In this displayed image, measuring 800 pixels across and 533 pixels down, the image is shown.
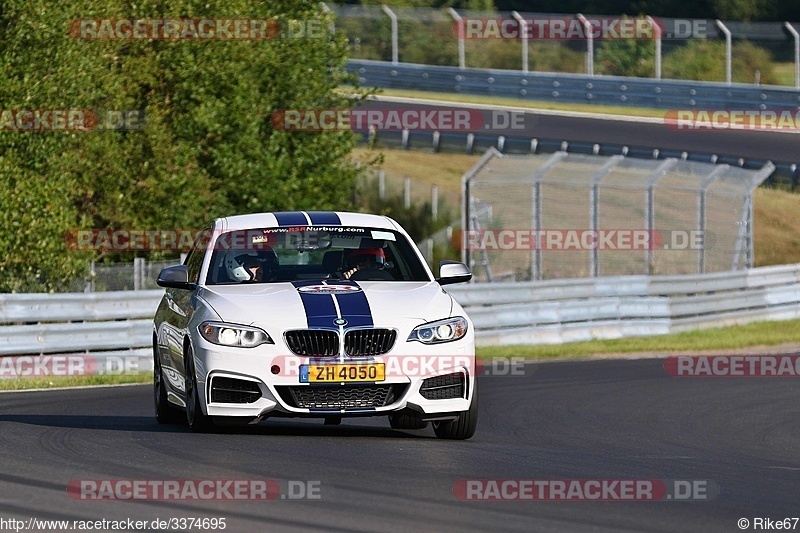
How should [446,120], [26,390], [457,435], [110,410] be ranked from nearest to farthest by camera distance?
1. [457,435]
2. [110,410]
3. [26,390]
4. [446,120]

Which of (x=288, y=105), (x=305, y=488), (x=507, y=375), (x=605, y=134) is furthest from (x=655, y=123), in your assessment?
(x=305, y=488)

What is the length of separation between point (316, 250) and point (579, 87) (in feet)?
104

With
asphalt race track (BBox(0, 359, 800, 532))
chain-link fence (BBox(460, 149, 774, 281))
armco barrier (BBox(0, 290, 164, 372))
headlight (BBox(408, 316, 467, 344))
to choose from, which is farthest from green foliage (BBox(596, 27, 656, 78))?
headlight (BBox(408, 316, 467, 344))

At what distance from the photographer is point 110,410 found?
13.3 metres

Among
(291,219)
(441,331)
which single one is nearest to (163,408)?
(291,219)

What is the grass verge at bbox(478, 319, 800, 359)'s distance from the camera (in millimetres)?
21906

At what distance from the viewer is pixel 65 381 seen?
56.4 feet

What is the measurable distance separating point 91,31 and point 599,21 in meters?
37.0

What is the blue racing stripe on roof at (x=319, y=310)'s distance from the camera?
10039mm

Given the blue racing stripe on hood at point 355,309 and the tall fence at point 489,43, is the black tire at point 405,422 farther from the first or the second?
the tall fence at point 489,43

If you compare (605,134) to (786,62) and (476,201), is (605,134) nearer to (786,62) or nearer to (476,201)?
(786,62)

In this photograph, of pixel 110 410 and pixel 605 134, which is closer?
pixel 110 410

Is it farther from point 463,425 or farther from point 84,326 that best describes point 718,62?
point 463,425

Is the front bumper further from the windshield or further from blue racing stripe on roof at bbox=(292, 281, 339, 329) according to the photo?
the windshield
